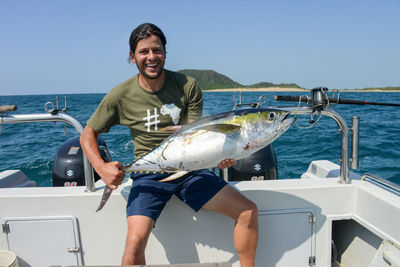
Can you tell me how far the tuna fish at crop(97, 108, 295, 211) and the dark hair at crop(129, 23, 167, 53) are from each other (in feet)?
2.61

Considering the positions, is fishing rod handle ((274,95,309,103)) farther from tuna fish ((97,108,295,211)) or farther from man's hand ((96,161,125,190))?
man's hand ((96,161,125,190))

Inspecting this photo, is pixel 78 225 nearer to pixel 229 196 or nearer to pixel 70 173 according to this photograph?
pixel 229 196

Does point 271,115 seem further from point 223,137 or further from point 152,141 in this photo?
point 152,141

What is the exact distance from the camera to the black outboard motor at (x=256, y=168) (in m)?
3.29

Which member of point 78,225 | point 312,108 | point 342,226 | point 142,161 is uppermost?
point 312,108

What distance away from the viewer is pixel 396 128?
1077 cm

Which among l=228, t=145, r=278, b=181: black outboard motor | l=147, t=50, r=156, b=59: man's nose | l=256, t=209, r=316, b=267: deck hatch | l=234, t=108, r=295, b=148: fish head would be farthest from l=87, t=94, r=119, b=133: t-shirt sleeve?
l=228, t=145, r=278, b=181: black outboard motor

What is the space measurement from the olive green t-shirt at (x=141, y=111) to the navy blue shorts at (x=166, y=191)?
0.92ft

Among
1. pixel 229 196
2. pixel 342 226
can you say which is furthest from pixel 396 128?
pixel 229 196

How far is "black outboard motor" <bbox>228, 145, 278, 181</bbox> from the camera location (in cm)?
329

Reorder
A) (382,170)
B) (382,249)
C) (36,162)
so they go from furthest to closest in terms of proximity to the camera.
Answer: (36,162) → (382,170) → (382,249)

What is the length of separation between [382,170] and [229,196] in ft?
19.2

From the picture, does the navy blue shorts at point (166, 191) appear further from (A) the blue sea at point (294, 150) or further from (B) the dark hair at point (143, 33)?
(A) the blue sea at point (294, 150)

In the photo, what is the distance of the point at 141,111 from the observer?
2.13 m
